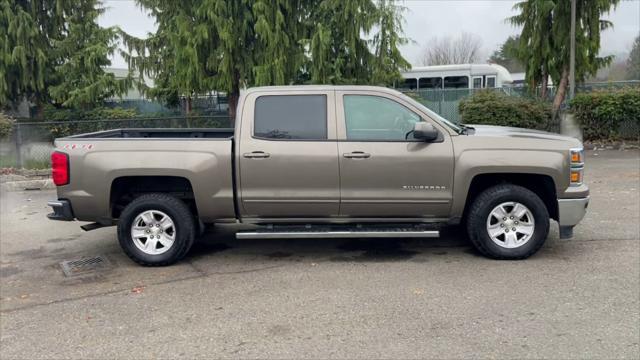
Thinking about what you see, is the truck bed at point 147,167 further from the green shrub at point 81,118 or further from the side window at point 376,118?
the green shrub at point 81,118

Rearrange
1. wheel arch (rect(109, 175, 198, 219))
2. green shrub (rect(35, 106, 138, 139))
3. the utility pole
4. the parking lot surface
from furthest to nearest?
the utility pole → green shrub (rect(35, 106, 138, 139)) → wheel arch (rect(109, 175, 198, 219)) → the parking lot surface

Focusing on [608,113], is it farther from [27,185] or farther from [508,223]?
[27,185]

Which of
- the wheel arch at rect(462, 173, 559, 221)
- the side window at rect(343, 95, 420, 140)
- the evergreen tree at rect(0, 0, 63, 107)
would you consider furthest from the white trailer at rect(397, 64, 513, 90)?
the side window at rect(343, 95, 420, 140)

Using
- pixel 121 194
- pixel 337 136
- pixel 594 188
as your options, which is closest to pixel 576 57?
pixel 594 188

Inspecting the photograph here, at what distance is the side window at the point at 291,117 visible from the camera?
5.94 meters

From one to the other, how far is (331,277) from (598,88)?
14.2 m

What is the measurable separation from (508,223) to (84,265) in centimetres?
464

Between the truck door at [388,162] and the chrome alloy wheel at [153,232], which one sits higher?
the truck door at [388,162]

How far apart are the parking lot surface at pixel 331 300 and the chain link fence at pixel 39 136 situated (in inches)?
275

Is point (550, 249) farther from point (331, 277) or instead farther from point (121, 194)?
point (121, 194)

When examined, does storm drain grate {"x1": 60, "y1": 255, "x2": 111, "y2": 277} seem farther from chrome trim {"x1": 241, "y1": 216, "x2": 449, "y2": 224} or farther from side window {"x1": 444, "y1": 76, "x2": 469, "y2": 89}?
side window {"x1": 444, "y1": 76, "x2": 469, "y2": 89}

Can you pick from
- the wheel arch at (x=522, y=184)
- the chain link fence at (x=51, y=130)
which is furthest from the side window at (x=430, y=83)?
the wheel arch at (x=522, y=184)

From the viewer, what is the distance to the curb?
12.1 metres

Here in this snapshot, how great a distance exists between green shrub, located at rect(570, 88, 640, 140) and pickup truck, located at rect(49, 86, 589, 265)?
10756 millimetres
